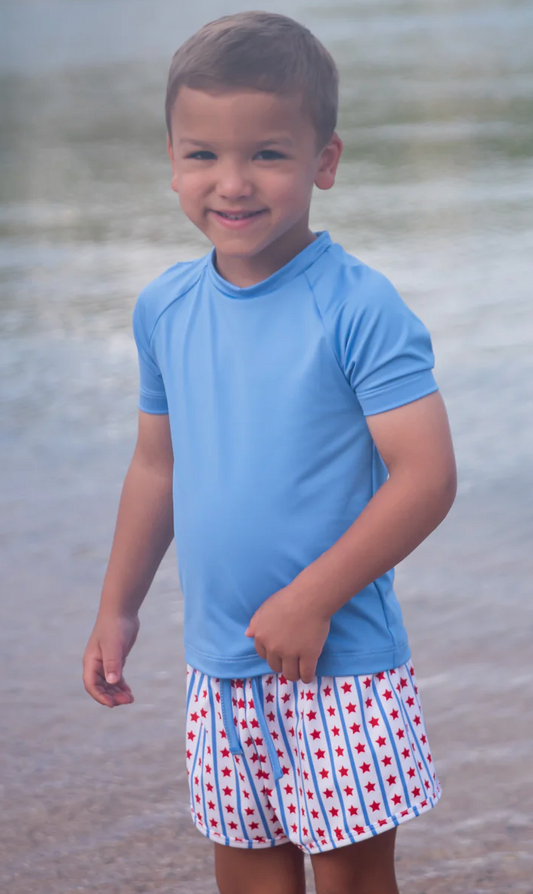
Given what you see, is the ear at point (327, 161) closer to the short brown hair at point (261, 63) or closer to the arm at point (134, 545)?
the short brown hair at point (261, 63)

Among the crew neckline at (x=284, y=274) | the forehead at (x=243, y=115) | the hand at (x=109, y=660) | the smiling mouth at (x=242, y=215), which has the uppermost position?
the forehead at (x=243, y=115)

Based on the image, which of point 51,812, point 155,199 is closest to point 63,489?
point 51,812

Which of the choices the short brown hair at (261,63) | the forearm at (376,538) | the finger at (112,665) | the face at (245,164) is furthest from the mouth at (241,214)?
the finger at (112,665)

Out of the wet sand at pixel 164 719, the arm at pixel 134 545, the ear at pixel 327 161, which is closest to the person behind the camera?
the ear at pixel 327 161

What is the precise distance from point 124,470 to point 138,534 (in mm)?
2315

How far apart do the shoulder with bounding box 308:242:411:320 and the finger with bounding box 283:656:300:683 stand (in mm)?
399

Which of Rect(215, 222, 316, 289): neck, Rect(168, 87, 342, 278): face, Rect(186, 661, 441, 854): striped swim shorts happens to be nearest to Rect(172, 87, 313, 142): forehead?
Rect(168, 87, 342, 278): face

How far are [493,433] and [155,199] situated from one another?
4.63 metres

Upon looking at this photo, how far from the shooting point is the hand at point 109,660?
181 centimetres

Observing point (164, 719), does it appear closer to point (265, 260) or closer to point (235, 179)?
point (265, 260)

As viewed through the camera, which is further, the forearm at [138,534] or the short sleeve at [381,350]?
the forearm at [138,534]

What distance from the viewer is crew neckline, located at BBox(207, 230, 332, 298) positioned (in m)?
1.59

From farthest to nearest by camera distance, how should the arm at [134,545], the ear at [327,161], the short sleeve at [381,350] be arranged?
1. the arm at [134,545]
2. the ear at [327,161]
3. the short sleeve at [381,350]

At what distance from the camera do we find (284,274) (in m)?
1.59
